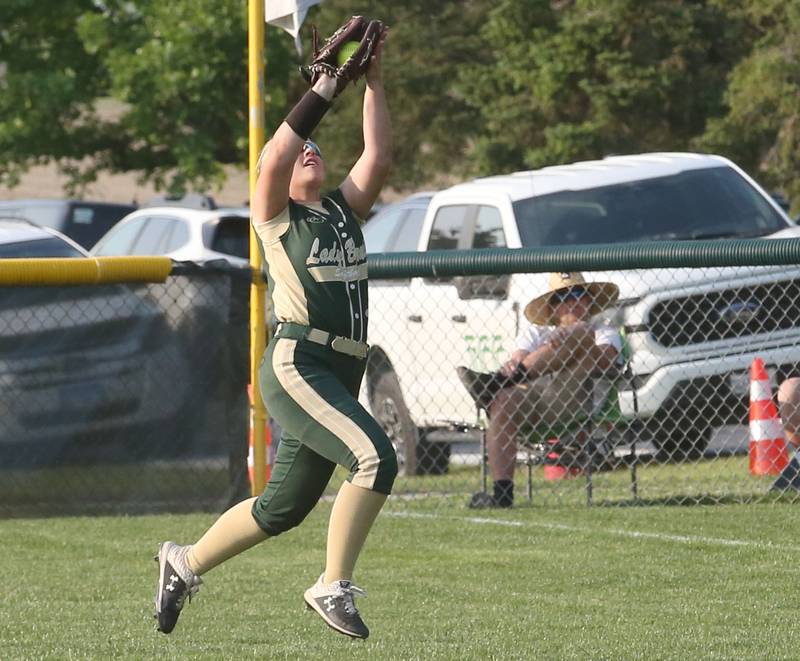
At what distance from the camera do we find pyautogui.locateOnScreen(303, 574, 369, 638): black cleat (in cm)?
549

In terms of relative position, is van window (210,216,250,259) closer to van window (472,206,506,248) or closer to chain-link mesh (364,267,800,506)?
van window (472,206,506,248)

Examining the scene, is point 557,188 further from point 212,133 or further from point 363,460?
point 212,133

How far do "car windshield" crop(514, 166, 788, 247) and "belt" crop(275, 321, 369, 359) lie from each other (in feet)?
19.6

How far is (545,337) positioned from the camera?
9961mm

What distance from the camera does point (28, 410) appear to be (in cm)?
923

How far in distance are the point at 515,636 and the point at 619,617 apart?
53 cm

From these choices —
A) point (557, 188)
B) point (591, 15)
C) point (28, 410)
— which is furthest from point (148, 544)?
point (591, 15)

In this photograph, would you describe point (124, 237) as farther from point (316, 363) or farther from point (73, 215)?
point (316, 363)

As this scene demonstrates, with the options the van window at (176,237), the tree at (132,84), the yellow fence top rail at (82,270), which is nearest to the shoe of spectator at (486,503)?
the yellow fence top rail at (82,270)

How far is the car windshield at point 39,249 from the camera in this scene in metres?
11.7

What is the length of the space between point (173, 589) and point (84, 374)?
11.4 feet

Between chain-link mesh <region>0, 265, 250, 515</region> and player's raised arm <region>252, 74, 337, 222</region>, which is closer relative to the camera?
player's raised arm <region>252, 74, 337, 222</region>

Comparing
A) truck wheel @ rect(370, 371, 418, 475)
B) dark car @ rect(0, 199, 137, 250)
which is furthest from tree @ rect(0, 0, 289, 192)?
truck wheel @ rect(370, 371, 418, 475)

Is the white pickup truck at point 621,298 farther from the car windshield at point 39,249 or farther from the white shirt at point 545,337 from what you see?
the car windshield at point 39,249
